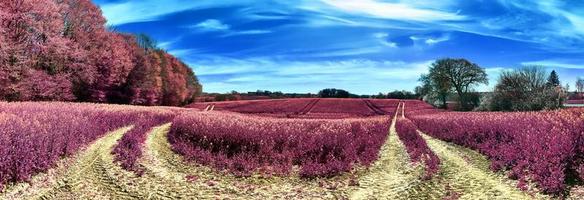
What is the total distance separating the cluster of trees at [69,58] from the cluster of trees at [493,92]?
48.0 metres

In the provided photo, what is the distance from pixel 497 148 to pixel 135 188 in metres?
11.7

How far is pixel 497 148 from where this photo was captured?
46.4 feet

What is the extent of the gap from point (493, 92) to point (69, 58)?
5468 cm

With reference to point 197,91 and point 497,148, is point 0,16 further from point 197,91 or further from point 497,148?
point 197,91

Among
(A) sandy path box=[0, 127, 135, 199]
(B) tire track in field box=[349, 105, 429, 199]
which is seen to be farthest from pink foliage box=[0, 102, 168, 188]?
(B) tire track in field box=[349, 105, 429, 199]

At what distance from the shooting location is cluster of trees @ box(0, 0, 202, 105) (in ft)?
105

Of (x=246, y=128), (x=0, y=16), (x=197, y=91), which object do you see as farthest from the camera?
(x=197, y=91)

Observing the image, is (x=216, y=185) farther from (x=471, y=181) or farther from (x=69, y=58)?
(x=69, y=58)

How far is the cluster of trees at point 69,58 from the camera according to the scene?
32156mm

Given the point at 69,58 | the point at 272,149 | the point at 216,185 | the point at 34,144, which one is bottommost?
the point at 216,185

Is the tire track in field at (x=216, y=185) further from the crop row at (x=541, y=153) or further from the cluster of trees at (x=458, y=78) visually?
the cluster of trees at (x=458, y=78)

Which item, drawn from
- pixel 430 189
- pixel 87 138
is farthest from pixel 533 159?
pixel 87 138

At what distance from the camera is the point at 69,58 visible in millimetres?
42844

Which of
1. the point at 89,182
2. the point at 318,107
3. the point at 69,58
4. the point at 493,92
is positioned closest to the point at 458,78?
the point at 493,92
